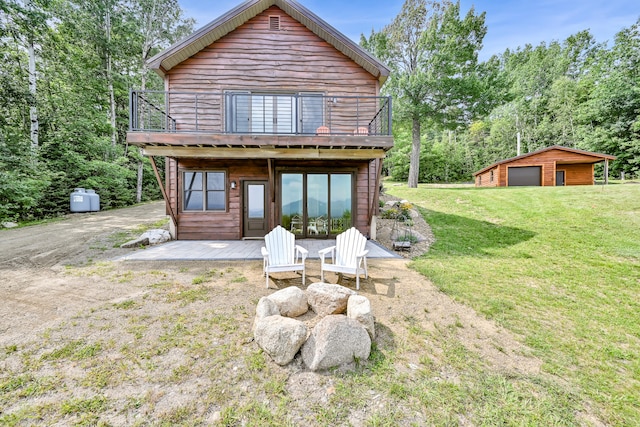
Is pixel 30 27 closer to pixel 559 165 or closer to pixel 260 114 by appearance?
pixel 260 114

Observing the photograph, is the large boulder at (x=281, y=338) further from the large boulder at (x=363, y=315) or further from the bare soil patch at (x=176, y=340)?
the large boulder at (x=363, y=315)

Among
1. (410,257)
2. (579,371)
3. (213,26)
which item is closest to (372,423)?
(579,371)

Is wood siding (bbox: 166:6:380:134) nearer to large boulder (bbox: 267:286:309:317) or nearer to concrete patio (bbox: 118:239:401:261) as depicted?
concrete patio (bbox: 118:239:401:261)

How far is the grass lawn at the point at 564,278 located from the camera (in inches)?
94.2

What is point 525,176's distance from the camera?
18359 mm

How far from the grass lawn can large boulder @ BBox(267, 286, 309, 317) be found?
2.43 m

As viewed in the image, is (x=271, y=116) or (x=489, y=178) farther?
(x=489, y=178)

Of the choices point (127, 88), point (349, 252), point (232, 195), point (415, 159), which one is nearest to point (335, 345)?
point (349, 252)

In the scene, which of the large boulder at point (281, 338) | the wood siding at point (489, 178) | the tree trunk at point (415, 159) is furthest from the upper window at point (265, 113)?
the wood siding at point (489, 178)

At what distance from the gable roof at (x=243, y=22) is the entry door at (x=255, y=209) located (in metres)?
4.13

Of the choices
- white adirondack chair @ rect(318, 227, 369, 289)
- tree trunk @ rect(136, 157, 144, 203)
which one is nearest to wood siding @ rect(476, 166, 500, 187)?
white adirondack chair @ rect(318, 227, 369, 289)

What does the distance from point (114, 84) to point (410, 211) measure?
18.1 m

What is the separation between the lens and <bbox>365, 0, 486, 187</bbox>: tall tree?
1581 cm

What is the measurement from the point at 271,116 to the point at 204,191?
3.17 meters
